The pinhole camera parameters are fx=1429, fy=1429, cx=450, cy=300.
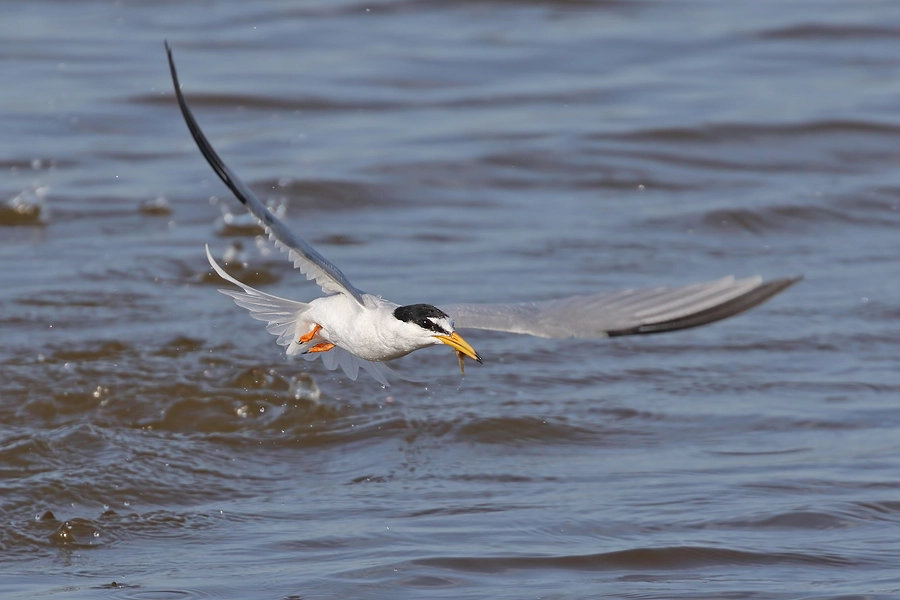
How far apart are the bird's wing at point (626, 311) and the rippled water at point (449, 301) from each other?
3.58ft

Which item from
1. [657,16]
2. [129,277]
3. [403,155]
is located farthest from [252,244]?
[657,16]

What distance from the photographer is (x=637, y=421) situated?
25.2 ft

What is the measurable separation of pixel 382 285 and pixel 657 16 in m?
9.91

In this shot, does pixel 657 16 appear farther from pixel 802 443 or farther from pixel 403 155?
pixel 802 443

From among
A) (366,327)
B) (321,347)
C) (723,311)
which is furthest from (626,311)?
(321,347)

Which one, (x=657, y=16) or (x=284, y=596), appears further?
(x=657, y=16)

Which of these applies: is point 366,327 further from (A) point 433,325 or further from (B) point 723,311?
(B) point 723,311

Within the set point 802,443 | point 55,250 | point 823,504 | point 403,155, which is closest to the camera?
point 823,504

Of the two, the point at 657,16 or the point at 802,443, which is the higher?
the point at 657,16

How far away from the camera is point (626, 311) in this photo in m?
5.24

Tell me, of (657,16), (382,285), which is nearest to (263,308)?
(382,285)

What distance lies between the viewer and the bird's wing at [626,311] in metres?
4.87

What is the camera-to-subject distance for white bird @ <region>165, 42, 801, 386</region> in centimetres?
486

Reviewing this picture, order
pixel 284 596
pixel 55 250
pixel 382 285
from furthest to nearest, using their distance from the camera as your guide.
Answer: pixel 55 250
pixel 382 285
pixel 284 596
